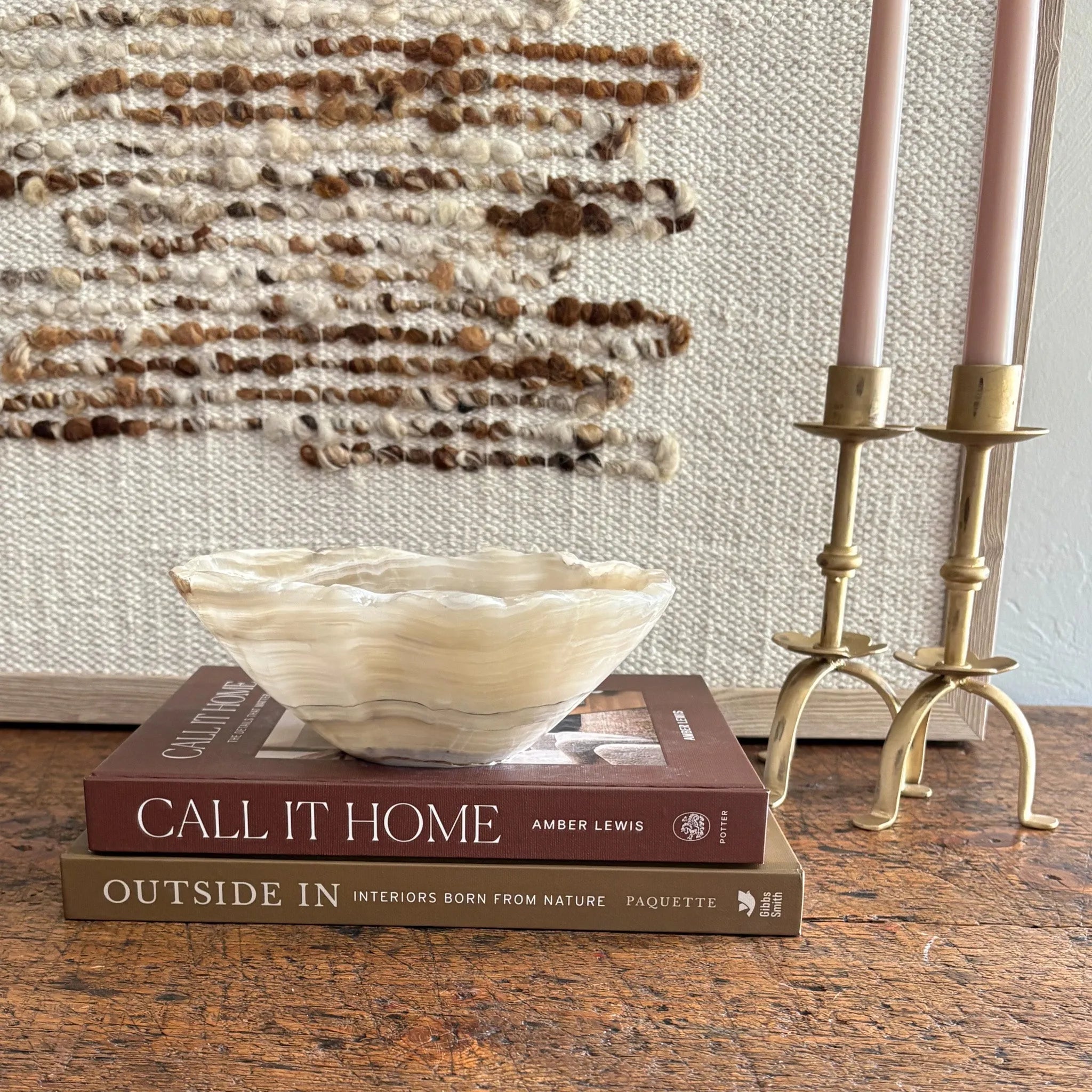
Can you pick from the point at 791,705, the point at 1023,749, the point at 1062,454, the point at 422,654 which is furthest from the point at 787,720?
the point at 1062,454

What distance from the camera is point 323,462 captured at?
0.62 m

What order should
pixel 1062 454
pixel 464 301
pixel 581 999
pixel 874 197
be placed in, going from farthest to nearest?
pixel 1062 454, pixel 464 301, pixel 874 197, pixel 581 999

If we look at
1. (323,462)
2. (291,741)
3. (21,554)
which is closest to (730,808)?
(291,741)

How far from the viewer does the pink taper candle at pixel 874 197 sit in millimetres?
464

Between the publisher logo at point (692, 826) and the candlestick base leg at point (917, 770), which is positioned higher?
the publisher logo at point (692, 826)

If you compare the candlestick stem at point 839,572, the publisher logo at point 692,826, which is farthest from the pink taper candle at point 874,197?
the publisher logo at point 692,826

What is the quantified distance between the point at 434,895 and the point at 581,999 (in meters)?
0.08

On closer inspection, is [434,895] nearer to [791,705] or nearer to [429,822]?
[429,822]

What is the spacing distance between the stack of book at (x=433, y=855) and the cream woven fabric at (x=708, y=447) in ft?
0.81

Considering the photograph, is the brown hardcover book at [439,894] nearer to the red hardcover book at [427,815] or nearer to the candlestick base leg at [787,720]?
the red hardcover book at [427,815]

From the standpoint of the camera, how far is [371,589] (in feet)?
1.64

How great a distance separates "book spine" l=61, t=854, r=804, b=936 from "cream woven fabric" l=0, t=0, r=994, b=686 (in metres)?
0.25

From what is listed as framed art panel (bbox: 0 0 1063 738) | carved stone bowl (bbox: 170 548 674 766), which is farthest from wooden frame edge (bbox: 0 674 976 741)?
carved stone bowl (bbox: 170 548 674 766)

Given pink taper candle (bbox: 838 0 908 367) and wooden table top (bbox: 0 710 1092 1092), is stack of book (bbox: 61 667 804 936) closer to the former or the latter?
wooden table top (bbox: 0 710 1092 1092)
